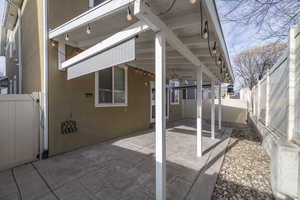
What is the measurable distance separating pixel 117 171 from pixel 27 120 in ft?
8.29

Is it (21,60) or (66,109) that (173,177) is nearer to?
(66,109)

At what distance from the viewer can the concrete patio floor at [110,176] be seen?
2.36 meters

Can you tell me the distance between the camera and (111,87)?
5316mm

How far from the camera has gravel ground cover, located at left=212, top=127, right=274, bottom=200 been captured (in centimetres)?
241

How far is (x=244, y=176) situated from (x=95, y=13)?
4163 mm

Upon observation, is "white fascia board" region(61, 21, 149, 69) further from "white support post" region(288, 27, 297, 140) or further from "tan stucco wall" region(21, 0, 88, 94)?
"white support post" region(288, 27, 297, 140)

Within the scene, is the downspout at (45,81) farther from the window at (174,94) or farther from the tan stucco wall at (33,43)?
the window at (174,94)

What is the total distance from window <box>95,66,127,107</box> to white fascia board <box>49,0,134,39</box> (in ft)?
5.46

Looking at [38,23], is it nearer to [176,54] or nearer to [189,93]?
[176,54]

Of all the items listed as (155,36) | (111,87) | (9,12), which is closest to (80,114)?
(111,87)

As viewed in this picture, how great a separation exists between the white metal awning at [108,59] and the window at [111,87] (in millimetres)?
1391

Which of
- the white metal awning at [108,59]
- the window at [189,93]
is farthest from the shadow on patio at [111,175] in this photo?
the window at [189,93]

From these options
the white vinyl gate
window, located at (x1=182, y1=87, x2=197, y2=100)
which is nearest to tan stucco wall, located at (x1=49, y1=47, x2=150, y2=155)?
the white vinyl gate

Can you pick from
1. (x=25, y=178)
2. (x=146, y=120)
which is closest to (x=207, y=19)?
(x=25, y=178)
